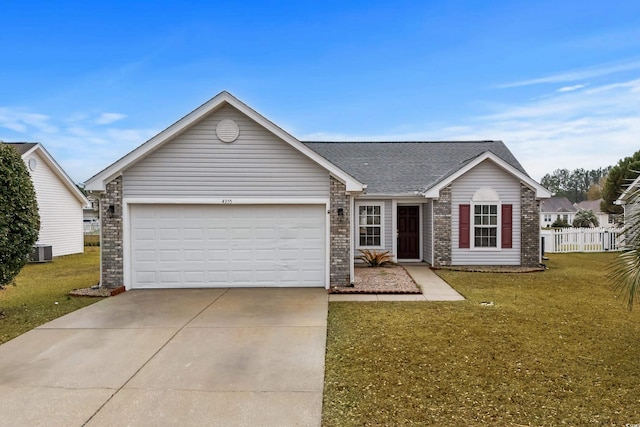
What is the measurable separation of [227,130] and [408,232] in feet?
29.2

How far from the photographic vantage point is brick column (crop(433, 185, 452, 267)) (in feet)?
44.5

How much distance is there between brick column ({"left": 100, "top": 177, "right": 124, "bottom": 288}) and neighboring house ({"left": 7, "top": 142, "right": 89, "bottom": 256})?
1000 cm

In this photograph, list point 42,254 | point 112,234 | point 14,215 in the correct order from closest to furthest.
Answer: point 14,215, point 112,234, point 42,254

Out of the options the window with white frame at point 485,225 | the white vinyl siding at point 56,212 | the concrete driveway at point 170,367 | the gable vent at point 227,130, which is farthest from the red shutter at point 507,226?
the white vinyl siding at point 56,212

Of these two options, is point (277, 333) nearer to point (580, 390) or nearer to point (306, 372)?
point (306, 372)

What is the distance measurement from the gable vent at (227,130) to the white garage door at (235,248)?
1.81 metres

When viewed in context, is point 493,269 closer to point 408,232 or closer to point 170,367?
point 408,232

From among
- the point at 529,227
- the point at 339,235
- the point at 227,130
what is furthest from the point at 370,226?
the point at 227,130

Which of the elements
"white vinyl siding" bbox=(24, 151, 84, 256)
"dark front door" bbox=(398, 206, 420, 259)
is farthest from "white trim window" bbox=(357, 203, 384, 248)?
"white vinyl siding" bbox=(24, 151, 84, 256)

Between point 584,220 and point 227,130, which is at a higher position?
point 227,130

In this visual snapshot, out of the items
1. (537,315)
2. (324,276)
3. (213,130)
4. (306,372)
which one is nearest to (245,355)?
(306,372)

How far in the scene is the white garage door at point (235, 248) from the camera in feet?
32.2

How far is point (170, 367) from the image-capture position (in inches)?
188

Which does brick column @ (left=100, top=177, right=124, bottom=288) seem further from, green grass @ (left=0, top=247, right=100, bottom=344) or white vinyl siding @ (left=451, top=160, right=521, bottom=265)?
white vinyl siding @ (left=451, top=160, right=521, bottom=265)
